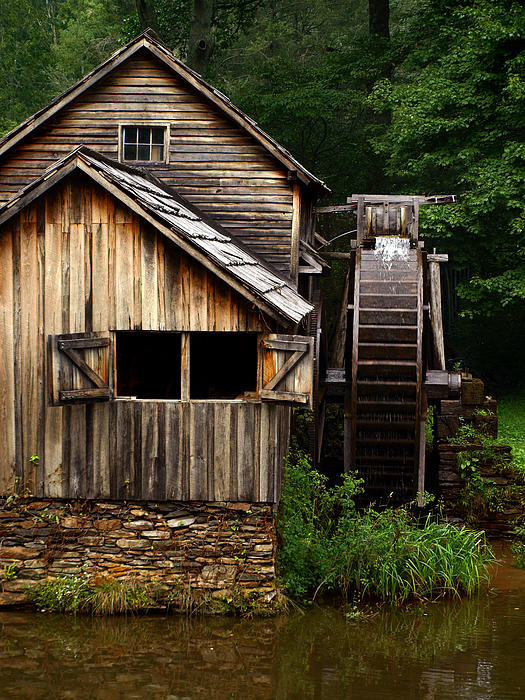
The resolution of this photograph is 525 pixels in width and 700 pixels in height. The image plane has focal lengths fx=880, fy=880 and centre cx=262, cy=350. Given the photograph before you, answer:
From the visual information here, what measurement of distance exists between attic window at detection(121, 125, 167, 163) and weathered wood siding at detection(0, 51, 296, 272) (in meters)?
0.13

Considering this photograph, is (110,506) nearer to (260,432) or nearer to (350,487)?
(260,432)

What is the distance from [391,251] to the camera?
1427 centimetres

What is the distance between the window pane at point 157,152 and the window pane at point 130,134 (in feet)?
1.00

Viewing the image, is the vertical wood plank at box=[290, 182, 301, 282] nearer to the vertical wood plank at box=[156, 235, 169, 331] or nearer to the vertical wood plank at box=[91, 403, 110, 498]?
the vertical wood plank at box=[156, 235, 169, 331]

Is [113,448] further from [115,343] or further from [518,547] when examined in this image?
[518,547]

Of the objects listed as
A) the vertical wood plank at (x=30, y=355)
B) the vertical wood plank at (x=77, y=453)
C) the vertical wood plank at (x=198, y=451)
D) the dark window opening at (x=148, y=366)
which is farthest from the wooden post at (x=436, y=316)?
the vertical wood plank at (x=30, y=355)

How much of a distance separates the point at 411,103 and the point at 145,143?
8.89 metres

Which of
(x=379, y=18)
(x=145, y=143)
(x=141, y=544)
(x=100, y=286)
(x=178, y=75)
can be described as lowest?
(x=141, y=544)

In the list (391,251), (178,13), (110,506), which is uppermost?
(178,13)

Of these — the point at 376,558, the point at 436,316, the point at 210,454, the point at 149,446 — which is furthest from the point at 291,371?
the point at 436,316

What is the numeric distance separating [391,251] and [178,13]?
15.6 metres

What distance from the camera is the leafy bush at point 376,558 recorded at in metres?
10.5

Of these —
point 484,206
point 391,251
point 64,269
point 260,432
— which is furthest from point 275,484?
point 484,206

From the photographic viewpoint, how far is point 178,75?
12836 mm
